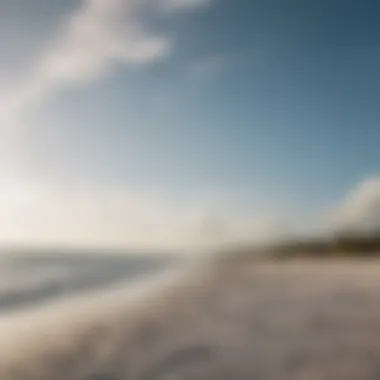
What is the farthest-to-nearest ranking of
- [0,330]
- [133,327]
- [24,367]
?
[0,330]
[133,327]
[24,367]

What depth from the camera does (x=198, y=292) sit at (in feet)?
25.7

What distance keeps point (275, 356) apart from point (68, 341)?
1990 millimetres

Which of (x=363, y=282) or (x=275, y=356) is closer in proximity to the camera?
(x=275, y=356)

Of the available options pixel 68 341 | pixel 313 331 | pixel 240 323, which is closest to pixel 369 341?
pixel 313 331

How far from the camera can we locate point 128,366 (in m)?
3.81

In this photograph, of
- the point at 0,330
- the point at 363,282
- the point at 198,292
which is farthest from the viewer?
the point at 198,292

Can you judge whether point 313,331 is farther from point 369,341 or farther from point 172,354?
point 172,354

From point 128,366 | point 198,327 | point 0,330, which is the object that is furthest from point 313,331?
point 0,330

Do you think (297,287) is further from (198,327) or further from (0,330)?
(0,330)

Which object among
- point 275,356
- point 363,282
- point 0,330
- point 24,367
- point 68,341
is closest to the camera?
point 275,356

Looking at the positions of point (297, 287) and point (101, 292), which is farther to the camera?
point (101, 292)

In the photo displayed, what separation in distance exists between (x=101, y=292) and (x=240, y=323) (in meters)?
5.13

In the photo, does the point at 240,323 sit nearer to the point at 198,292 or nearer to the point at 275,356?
the point at 275,356

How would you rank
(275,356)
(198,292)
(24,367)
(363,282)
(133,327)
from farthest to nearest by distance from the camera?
1. (198,292)
2. (363,282)
3. (133,327)
4. (24,367)
5. (275,356)
